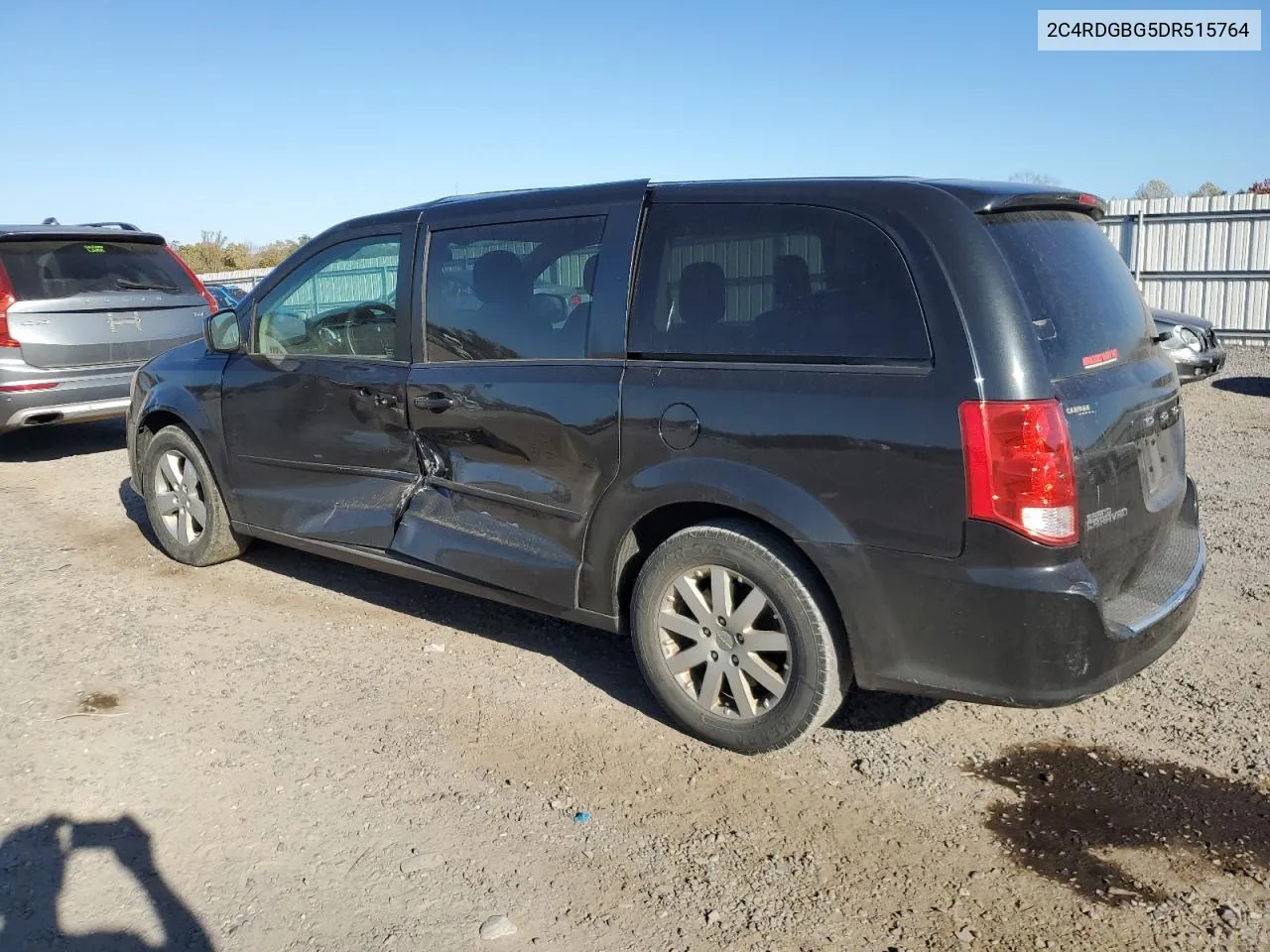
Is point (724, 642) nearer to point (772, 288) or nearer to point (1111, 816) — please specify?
point (772, 288)

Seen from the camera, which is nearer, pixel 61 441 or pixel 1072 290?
pixel 1072 290

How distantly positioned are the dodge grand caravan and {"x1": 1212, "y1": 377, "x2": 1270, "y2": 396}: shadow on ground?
8.86 m

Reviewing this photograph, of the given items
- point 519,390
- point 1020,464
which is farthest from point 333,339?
point 1020,464

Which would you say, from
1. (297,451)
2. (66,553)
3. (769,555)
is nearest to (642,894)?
(769,555)

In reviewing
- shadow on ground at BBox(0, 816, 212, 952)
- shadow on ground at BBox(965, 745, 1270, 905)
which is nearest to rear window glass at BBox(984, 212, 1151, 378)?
shadow on ground at BBox(965, 745, 1270, 905)

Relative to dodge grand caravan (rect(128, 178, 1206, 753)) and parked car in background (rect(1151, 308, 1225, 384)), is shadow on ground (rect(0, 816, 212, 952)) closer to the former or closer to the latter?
dodge grand caravan (rect(128, 178, 1206, 753))

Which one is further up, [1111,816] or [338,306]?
→ [338,306]

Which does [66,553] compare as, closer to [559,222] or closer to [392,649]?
[392,649]

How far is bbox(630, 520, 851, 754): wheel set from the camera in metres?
3.60

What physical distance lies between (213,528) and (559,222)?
288 cm

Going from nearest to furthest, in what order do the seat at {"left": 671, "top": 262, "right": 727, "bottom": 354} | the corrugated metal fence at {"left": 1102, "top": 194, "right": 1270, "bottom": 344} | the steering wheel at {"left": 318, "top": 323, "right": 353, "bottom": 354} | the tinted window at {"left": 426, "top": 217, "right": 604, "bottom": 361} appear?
1. the seat at {"left": 671, "top": 262, "right": 727, "bottom": 354}
2. the tinted window at {"left": 426, "top": 217, "right": 604, "bottom": 361}
3. the steering wheel at {"left": 318, "top": 323, "right": 353, "bottom": 354}
4. the corrugated metal fence at {"left": 1102, "top": 194, "right": 1270, "bottom": 344}

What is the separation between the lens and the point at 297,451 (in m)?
5.31

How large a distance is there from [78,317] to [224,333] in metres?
4.10

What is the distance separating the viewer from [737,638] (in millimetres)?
3768
